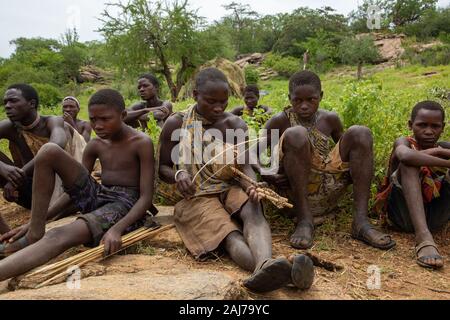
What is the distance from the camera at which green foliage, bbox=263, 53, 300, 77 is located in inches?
1077

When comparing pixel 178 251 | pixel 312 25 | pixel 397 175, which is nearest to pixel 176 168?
pixel 178 251

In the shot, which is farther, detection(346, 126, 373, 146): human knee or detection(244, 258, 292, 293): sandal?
detection(346, 126, 373, 146): human knee

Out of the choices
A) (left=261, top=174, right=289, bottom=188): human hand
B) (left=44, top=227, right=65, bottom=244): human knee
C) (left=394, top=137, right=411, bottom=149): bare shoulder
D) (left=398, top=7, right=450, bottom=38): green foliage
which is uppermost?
(left=398, top=7, right=450, bottom=38): green foliage

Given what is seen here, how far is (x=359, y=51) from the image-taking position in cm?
2358

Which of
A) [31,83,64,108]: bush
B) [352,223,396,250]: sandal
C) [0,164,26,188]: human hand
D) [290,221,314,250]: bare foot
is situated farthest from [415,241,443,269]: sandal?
[31,83,64,108]: bush

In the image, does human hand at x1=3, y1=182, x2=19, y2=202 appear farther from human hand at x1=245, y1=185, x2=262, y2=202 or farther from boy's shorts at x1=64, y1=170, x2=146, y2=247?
human hand at x1=245, y1=185, x2=262, y2=202

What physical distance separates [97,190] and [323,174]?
1579 millimetres

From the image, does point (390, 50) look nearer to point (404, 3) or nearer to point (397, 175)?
point (404, 3)

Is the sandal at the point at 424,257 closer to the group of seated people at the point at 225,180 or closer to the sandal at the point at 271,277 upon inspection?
the group of seated people at the point at 225,180

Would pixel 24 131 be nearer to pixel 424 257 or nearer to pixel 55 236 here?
pixel 55 236

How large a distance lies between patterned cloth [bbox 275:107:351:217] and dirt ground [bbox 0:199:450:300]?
16 centimetres

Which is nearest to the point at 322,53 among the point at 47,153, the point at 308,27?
the point at 308,27

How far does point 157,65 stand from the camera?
799 inches

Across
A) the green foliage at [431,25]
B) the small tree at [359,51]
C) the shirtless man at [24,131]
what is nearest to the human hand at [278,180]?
the shirtless man at [24,131]
